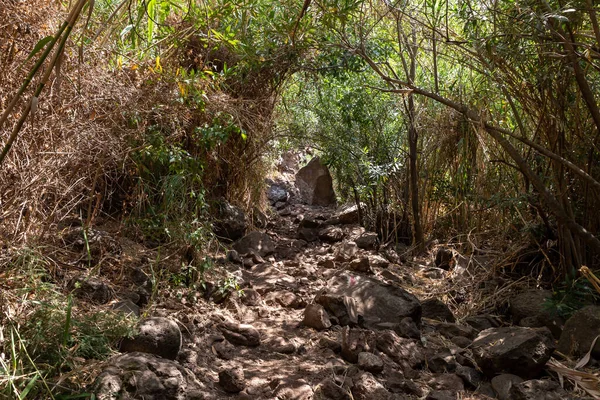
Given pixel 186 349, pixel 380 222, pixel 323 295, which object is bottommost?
pixel 186 349

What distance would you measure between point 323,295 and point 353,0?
176cm

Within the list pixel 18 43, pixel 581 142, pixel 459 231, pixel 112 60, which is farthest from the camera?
pixel 459 231

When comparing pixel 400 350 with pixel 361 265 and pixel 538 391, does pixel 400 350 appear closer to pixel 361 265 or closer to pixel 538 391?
pixel 538 391

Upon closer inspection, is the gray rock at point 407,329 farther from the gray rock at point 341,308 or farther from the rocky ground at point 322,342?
the gray rock at point 341,308

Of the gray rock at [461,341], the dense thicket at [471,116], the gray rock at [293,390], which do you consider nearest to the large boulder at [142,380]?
the gray rock at [293,390]

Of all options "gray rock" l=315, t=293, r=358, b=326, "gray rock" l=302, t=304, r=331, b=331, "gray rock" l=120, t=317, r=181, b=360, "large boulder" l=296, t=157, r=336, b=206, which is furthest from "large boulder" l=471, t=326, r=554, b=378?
"large boulder" l=296, t=157, r=336, b=206

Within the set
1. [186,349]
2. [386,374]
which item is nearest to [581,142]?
[386,374]

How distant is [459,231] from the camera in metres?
5.74

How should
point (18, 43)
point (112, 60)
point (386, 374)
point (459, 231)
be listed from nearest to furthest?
point (18, 43) → point (386, 374) → point (112, 60) → point (459, 231)

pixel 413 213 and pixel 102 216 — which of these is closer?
pixel 102 216

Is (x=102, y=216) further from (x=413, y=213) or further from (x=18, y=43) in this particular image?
(x=413, y=213)

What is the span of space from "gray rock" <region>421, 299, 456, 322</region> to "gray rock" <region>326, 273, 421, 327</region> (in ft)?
0.69

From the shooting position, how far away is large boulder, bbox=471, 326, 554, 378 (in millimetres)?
3096

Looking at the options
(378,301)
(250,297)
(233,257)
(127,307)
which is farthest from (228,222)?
(127,307)
